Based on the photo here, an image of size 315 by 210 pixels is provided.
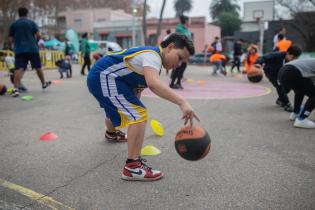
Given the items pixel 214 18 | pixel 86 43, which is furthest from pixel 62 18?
pixel 86 43

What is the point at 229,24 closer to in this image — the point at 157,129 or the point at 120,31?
the point at 120,31

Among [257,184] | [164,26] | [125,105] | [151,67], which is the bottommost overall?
[257,184]

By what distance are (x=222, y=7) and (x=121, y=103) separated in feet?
226

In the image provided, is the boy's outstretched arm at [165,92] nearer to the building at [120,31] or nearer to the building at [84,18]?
the building at [120,31]

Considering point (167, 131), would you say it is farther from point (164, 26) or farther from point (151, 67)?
point (164, 26)

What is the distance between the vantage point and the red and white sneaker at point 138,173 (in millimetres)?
2875

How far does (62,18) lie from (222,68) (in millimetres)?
48330

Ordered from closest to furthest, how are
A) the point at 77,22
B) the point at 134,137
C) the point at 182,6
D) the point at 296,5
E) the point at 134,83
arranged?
the point at 134,137, the point at 134,83, the point at 296,5, the point at 77,22, the point at 182,6

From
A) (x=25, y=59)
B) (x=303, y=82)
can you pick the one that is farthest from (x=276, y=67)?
(x=25, y=59)

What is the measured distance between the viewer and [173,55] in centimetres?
281

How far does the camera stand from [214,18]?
6856 cm

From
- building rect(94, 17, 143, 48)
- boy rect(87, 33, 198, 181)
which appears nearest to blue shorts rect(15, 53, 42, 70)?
boy rect(87, 33, 198, 181)

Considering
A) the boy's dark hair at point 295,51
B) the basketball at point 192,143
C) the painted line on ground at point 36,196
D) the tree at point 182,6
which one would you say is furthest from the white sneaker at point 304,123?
the tree at point 182,6

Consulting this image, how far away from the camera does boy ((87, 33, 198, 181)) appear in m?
2.69
